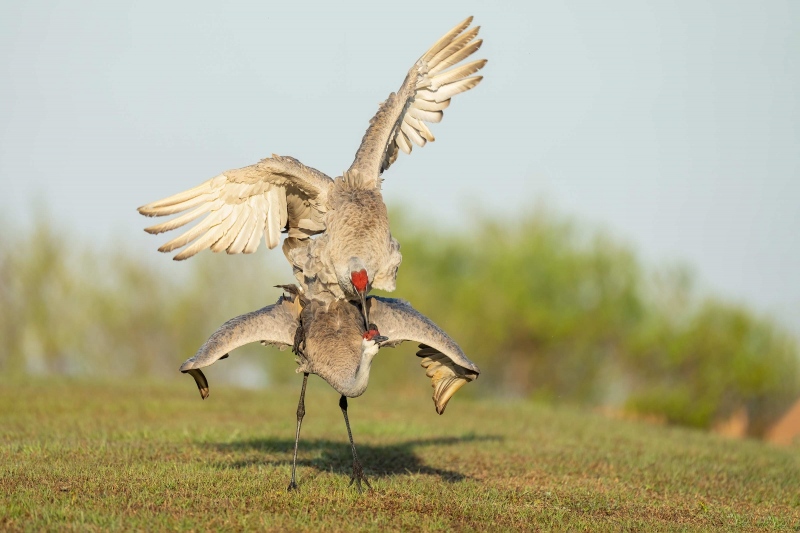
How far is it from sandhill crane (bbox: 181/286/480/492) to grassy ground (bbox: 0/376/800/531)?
0.75m

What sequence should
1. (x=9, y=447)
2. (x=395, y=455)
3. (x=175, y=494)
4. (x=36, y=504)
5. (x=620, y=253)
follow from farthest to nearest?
(x=620, y=253)
(x=395, y=455)
(x=9, y=447)
(x=175, y=494)
(x=36, y=504)

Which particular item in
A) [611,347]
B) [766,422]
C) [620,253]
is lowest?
[766,422]

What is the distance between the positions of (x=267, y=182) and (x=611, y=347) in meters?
21.9

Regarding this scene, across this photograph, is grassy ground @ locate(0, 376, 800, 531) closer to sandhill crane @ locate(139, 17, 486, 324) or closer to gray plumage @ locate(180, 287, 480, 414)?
gray plumage @ locate(180, 287, 480, 414)


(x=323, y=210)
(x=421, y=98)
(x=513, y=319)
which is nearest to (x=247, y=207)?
(x=323, y=210)

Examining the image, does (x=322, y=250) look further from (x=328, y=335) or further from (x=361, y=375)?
(x=361, y=375)

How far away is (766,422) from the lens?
2592 centimetres

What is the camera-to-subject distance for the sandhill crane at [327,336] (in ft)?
25.1

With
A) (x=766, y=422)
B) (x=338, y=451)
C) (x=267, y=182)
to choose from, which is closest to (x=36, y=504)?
(x=267, y=182)

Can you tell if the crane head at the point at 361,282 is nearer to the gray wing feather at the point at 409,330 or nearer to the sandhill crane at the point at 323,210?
the sandhill crane at the point at 323,210

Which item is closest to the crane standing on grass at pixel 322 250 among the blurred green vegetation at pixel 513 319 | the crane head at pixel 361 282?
the crane head at pixel 361 282

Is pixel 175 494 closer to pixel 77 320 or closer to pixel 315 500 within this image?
pixel 315 500

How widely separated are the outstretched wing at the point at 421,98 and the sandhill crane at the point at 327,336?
1.37m

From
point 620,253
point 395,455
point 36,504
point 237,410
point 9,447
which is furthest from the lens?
point 620,253
